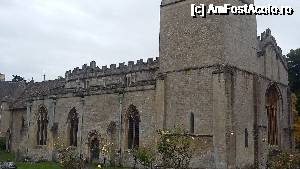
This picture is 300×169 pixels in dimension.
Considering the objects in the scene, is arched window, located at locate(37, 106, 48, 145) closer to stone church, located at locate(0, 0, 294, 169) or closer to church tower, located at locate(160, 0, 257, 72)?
stone church, located at locate(0, 0, 294, 169)

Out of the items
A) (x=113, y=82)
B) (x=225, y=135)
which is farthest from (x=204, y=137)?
(x=113, y=82)

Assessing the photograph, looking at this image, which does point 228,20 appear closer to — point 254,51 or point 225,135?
point 254,51

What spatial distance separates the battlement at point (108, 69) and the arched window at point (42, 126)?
516cm

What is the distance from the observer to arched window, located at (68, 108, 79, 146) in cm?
3922

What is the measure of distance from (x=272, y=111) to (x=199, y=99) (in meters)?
8.34

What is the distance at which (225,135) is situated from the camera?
87.5ft

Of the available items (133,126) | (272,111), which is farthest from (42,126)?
(272,111)

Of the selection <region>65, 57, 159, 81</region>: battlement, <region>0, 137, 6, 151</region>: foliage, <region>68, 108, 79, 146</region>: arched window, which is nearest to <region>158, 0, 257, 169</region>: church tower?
<region>65, 57, 159, 81</region>: battlement

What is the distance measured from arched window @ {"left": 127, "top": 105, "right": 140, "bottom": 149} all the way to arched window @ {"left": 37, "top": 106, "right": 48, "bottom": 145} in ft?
39.5

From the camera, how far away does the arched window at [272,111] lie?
109 ft

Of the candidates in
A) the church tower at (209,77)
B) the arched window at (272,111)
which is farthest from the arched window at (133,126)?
the arched window at (272,111)

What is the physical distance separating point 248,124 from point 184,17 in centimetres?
905

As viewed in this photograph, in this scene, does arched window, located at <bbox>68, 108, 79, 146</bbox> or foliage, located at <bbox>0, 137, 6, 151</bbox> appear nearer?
arched window, located at <bbox>68, 108, 79, 146</bbox>

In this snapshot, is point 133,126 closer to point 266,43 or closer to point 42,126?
point 266,43
